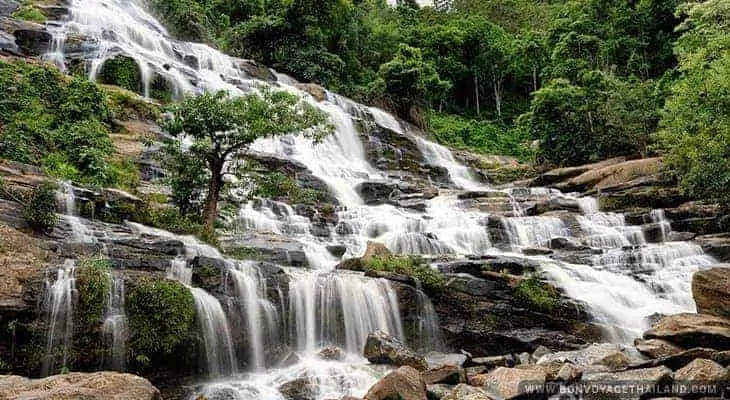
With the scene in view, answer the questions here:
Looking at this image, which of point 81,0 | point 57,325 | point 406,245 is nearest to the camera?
point 57,325

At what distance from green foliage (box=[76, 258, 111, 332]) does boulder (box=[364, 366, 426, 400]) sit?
4.60 meters

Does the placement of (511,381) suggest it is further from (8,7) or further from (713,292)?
(8,7)

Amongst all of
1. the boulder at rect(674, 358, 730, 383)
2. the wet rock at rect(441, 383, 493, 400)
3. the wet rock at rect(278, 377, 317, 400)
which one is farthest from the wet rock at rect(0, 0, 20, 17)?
the boulder at rect(674, 358, 730, 383)

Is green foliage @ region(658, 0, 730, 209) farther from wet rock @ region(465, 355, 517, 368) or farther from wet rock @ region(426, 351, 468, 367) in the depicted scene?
wet rock @ region(426, 351, 468, 367)

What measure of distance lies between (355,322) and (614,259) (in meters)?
8.98

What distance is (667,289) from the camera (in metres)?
14.4

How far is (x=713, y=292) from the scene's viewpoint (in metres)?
11.0

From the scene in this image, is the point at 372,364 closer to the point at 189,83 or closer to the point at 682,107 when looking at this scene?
the point at 682,107

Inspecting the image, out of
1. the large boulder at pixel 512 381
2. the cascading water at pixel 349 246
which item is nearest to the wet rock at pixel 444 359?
the cascading water at pixel 349 246

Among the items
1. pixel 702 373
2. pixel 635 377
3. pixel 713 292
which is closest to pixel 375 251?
pixel 635 377

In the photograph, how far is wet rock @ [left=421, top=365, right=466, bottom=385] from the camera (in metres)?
8.73

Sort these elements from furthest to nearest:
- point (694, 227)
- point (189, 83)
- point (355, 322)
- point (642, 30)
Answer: point (642, 30) → point (189, 83) → point (694, 227) → point (355, 322)

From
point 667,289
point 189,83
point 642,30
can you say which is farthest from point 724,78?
point 642,30

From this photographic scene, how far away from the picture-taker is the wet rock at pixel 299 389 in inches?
344
